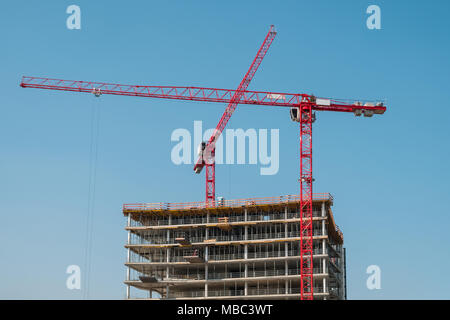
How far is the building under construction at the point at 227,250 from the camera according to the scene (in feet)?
393

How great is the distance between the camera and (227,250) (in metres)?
125

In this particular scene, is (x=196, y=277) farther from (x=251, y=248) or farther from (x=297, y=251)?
(x=297, y=251)

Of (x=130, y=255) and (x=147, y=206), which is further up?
(x=147, y=206)

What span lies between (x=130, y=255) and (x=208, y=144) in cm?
3841

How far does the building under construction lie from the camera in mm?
119938

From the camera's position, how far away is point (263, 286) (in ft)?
401
